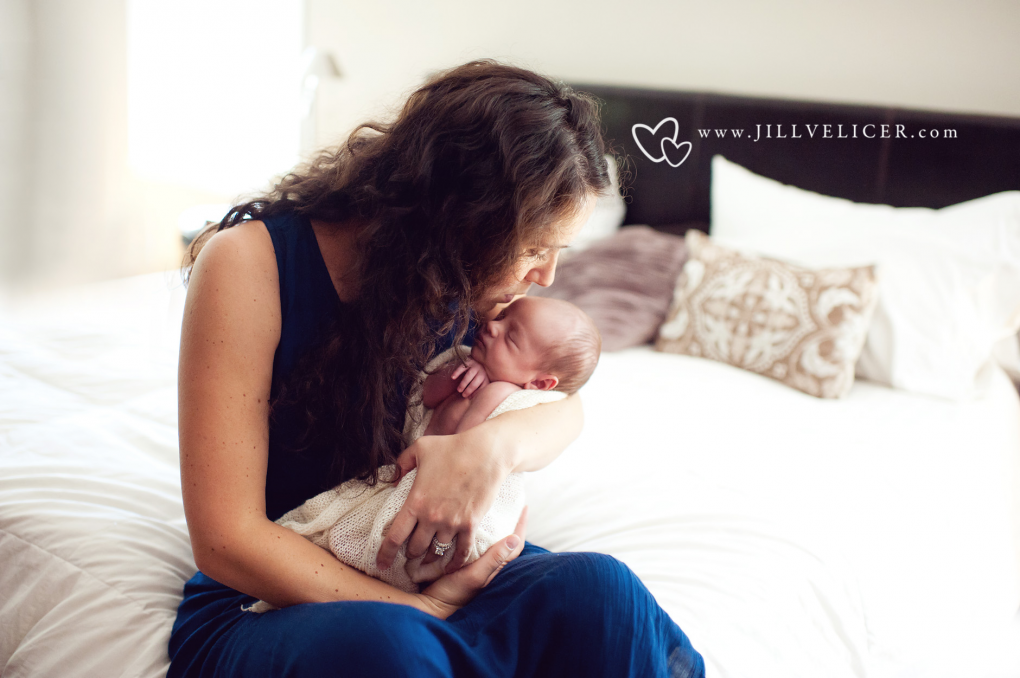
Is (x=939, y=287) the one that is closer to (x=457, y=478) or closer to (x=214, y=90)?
(x=457, y=478)

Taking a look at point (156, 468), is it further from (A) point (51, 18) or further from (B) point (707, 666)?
(A) point (51, 18)

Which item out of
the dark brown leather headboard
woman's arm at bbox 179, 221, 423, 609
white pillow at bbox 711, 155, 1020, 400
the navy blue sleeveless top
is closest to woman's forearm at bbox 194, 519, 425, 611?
woman's arm at bbox 179, 221, 423, 609

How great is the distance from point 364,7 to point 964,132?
2542 mm

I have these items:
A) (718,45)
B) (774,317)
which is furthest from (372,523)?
(718,45)

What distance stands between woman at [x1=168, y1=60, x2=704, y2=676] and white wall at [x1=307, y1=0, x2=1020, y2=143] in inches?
32.6

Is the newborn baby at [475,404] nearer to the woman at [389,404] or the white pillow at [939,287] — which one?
the woman at [389,404]

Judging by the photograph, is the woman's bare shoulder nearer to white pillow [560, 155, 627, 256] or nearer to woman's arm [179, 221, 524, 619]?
woman's arm [179, 221, 524, 619]

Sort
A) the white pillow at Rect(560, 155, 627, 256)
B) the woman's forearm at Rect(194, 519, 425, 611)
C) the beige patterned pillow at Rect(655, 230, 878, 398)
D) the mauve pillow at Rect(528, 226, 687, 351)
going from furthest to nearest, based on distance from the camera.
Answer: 1. the white pillow at Rect(560, 155, 627, 256)
2. the mauve pillow at Rect(528, 226, 687, 351)
3. the beige patterned pillow at Rect(655, 230, 878, 398)
4. the woman's forearm at Rect(194, 519, 425, 611)

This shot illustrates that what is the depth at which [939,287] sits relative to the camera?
183 centimetres

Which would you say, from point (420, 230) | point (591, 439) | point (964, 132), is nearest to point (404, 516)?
point (420, 230)

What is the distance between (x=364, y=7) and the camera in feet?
11.0

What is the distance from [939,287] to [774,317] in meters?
0.41

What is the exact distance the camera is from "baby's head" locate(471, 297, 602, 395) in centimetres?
116

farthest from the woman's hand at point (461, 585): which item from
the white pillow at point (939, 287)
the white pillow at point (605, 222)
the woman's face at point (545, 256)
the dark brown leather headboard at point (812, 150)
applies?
the dark brown leather headboard at point (812, 150)
